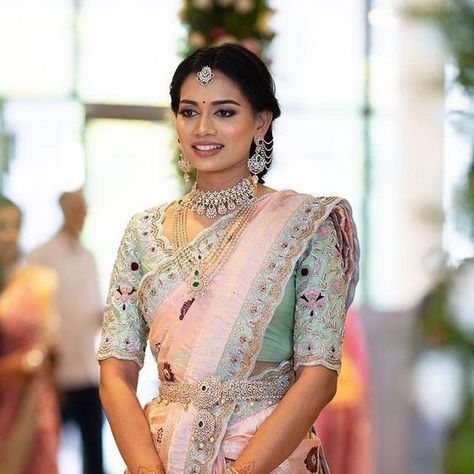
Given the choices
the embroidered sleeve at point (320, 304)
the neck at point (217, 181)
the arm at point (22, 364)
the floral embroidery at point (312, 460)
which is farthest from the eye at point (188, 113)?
the arm at point (22, 364)

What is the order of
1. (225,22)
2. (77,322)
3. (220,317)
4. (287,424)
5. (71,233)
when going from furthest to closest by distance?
(71,233) < (77,322) < (225,22) < (220,317) < (287,424)

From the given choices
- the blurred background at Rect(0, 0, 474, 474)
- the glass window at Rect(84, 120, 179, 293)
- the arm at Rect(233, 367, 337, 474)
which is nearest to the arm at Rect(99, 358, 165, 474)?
the arm at Rect(233, 367, 337, 474)

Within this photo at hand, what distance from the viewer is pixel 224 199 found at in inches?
129

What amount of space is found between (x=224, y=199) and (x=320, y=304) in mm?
351

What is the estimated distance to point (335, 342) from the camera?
10.2 feet

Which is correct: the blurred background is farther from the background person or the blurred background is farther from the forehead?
the forehead

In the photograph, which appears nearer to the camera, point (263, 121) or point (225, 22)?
point (263, 121)

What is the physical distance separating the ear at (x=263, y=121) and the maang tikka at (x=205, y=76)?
0.14 metres

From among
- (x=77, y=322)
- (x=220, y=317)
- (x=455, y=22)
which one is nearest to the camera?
(x=455, y=22)

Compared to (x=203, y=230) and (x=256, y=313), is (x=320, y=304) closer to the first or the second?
(x=256, y=313)

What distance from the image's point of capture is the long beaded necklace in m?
3.16

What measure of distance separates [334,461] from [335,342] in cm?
300

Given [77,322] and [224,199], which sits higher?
[224,199]

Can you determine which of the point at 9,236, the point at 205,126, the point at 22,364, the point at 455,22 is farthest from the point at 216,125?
the point at 9,236
